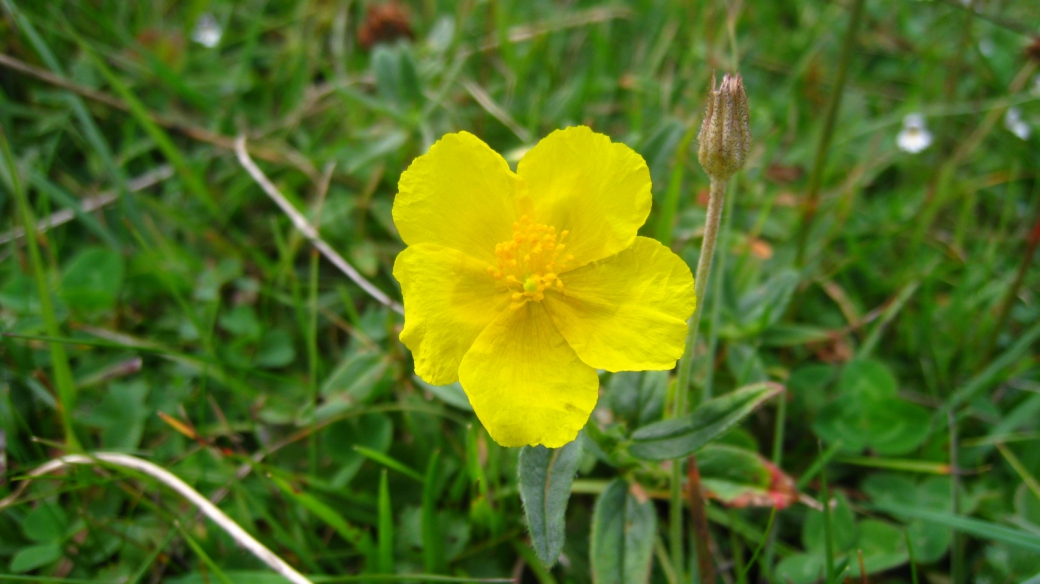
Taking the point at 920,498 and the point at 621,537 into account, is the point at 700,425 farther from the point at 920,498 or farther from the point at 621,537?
the point at 920,498

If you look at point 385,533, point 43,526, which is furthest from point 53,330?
point 385,533

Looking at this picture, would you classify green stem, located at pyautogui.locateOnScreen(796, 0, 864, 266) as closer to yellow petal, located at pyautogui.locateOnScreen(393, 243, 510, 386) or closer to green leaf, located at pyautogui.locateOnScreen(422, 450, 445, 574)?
yellow petal, located at pyautogui.locateOnScreen(393, 243, 510, 386)

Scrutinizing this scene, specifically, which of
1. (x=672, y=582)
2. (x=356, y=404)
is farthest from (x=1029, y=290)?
(x=356, y=404)

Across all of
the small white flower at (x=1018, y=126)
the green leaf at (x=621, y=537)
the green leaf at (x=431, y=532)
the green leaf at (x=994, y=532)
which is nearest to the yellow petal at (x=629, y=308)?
the green leaf at (x=621, y=537)

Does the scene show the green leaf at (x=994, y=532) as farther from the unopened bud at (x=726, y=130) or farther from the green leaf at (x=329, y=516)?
the green leaf at (x=329, y=516)

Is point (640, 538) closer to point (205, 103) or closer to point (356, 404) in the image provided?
point (356, 404)

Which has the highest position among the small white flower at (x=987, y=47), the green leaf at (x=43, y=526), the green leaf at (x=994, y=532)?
the small white flower at (x=987, y=47)
